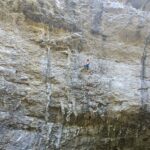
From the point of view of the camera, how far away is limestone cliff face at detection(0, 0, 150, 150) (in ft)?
32.2

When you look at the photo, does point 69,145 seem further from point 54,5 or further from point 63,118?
point 54,5

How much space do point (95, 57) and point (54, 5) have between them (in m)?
Answer: 2.41

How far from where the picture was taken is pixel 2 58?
393 inches

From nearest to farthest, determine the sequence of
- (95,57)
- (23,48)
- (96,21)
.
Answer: (23,48), (95,57), (96,21)

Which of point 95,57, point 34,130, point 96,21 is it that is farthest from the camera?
point 96,21

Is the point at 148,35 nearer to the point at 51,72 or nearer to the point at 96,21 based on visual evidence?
the point at 96,21

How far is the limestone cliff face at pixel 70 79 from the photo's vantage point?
983 centimetres

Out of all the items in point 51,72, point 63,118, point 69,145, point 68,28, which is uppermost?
point 68,28

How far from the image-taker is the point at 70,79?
34.7ft

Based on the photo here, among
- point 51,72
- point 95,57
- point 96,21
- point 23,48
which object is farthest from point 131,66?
point 23,48

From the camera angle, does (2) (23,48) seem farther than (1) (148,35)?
No

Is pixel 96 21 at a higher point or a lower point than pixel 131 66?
higher

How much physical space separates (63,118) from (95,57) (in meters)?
2.61

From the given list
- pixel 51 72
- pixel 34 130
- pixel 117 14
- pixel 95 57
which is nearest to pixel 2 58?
pixel 51 72
